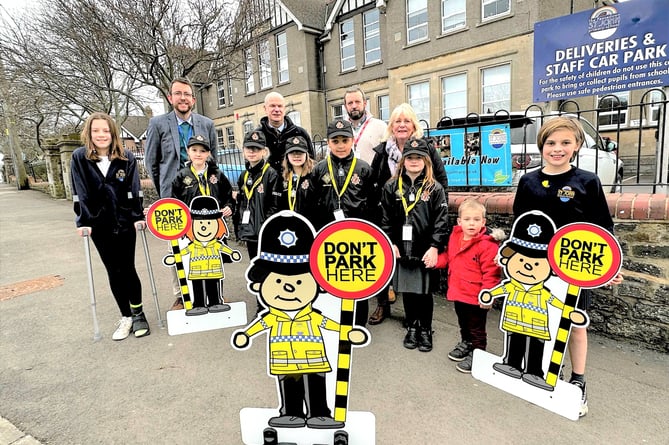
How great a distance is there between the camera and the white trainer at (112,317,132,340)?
12.1 feet

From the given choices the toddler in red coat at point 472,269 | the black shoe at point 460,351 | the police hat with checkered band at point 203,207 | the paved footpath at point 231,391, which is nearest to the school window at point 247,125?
the paved footpath at point 231,391

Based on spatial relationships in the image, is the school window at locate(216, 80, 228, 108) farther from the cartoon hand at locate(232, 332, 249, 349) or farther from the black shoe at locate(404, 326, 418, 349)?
the cartoon hand at locate(232, 332, 249, 349)

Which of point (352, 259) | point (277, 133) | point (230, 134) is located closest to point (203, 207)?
point (277, 133)

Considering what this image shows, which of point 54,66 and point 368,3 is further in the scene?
point 368,3

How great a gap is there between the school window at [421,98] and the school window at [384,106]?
1.84 meters

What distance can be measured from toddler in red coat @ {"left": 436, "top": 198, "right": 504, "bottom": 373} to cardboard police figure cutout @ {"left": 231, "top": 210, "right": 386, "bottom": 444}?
4.17 ft

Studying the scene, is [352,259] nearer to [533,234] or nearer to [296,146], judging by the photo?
[533,234]

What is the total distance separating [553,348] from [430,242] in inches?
44.2

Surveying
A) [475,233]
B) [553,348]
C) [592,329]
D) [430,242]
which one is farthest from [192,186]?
[592,329]

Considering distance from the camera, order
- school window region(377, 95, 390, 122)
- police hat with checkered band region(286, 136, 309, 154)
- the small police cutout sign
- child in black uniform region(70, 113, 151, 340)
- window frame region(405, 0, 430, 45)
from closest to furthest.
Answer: the small police cutout sign
police hat with checkered band region(286, 136, 309, 154)
child in black uniform region(70, 113, 151, 340)
window frame region(405, 0, 430, 45)
school window region(377, 95, 390, 122)

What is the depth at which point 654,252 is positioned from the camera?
3.04 metres

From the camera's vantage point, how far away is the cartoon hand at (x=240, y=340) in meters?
2.02

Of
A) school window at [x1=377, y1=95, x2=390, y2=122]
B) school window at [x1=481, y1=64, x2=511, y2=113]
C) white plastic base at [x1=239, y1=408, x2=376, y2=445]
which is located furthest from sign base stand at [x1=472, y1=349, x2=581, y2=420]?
school window at [x1=377, y1=95, x2=390, y2=122]

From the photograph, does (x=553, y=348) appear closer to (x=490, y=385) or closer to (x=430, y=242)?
(x=490, y=385)
